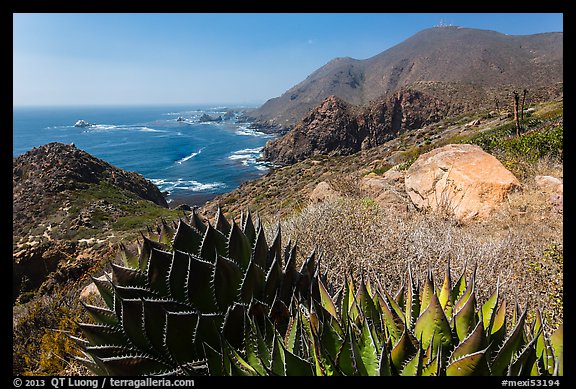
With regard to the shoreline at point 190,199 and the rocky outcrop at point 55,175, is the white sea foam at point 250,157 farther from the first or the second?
the rocky outcrop at point 55,175

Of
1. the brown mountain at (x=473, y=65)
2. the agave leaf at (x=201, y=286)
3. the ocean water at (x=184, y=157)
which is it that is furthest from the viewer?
the brown mountain at (x=473, y=65)

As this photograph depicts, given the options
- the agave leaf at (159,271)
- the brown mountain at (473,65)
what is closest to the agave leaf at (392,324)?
the agave leaf at (159,271)

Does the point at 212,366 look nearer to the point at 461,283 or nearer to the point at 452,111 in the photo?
the point at 461,283

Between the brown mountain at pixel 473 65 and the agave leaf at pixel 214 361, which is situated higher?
the brown mountain at pixel 473 65

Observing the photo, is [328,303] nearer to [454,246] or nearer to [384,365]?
[384,365]

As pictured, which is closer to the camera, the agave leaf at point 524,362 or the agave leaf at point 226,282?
the agave leaf at point 524,362

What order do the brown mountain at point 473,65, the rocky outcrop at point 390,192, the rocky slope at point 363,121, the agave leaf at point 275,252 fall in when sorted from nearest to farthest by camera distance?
1. the agave leaf at point 275,252
2. the rocky outcrop at point 390,192
3. the rocky slope at point 363,121
4. the brown mountain at point 473,65

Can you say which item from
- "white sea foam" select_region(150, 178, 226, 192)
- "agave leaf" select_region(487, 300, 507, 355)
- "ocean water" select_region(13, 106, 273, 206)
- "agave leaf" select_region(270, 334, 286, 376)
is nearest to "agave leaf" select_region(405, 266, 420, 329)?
"agave leaf" select_region(487, 300, 507, 355)
